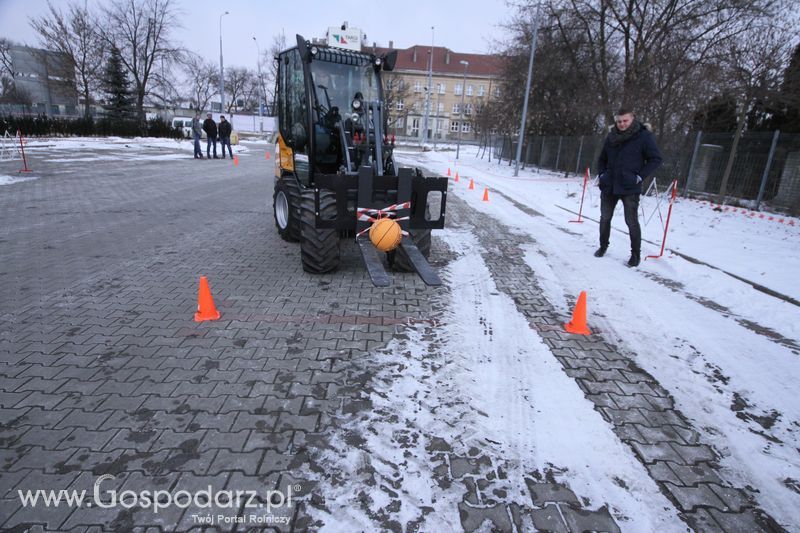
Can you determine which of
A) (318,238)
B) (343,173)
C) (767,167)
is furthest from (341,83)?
(767,167)

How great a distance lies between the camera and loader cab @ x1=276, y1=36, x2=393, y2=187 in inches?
231

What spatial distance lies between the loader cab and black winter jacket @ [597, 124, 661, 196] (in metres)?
3.65

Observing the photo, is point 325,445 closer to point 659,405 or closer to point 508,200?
point 659,405

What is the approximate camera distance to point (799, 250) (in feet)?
26.2

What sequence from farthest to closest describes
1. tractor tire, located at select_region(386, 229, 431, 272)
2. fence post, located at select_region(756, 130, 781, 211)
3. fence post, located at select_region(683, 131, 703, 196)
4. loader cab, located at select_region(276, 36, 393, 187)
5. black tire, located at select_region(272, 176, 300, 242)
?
fence post, located at select_region(683, 131, 703, 196) < fence post, located at select_region(756, 130, 781, 211) < black tire, located at select_region(272, 176, 300, 242) < loader cab, located at select_region(276, 36, 393, 187) < tractor tire, located at select_region(386, 229, 431, 272)

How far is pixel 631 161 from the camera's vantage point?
621cm

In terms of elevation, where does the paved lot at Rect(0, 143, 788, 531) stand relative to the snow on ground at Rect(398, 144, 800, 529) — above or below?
below

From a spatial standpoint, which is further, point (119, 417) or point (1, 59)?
point (1, 59)

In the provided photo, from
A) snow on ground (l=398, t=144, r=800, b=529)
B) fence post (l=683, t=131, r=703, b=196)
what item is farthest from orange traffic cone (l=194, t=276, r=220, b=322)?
fence post (l=683, t=131, r=703, b=196)

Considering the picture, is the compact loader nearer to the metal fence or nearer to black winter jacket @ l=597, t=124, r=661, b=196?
black winter jacket @ l=597, t=124, r=661, b=196

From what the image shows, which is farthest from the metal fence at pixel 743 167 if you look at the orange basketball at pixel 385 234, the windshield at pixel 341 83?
the orange basketball at pixel 385 234

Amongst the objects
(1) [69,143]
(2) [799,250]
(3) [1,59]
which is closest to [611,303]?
(2) [799,250]

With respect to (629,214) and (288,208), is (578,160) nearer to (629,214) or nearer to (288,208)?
(629,214)

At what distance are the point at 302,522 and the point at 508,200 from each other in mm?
12307
